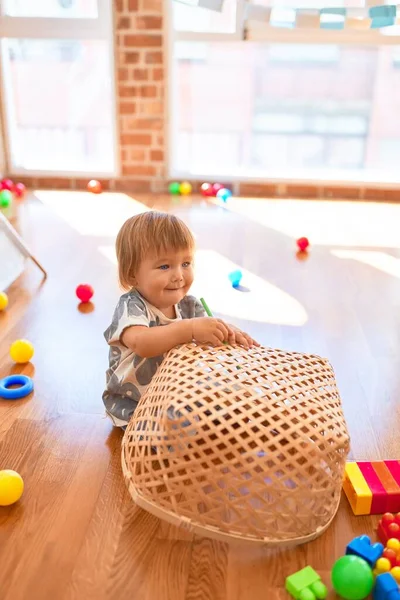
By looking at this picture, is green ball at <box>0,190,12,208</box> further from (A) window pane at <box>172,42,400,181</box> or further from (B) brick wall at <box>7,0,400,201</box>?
(A) window pane at <box>172,42,400,181</box>

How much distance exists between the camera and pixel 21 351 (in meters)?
1.63

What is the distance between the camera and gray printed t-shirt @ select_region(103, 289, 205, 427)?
1.29 metres

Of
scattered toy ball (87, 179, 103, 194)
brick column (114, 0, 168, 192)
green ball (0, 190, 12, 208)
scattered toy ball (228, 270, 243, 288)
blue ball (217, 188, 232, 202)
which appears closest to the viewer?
scattered toy ball (228, 270, 243, 288)

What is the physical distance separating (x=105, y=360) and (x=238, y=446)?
2.49 ft

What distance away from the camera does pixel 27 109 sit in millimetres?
3666

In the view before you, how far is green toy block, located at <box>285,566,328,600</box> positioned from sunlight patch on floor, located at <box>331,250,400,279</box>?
1585 millimetres

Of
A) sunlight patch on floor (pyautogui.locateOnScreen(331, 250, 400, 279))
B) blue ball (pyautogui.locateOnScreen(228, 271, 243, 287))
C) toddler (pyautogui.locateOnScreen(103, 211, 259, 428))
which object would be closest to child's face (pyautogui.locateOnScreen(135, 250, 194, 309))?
toddler (pyautogui.locateOnScreen(103, 211, 259, 428))

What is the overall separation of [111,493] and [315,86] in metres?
3.00

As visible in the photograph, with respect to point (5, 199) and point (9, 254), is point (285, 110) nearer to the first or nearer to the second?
point (5, 199)

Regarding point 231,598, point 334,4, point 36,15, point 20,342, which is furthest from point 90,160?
point 231,598

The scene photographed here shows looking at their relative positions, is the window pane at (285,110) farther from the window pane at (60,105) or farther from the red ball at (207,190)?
the window pane at (60,105)

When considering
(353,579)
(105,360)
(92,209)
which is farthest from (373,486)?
(92,209)

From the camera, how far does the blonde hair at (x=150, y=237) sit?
4.14 ft

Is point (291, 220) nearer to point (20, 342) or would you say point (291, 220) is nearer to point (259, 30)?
point (259, 30)
